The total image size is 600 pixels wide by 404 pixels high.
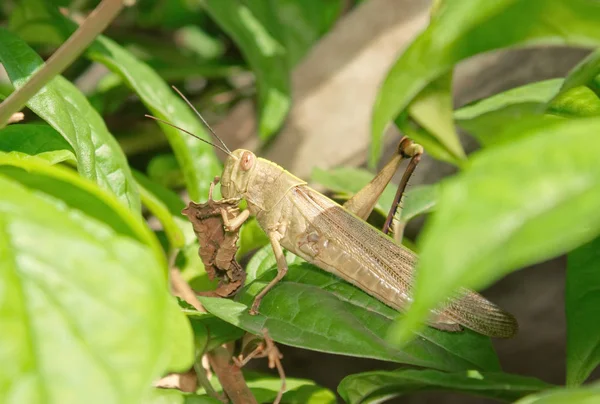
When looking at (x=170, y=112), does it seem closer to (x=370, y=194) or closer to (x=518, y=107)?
(x=370, y=194)

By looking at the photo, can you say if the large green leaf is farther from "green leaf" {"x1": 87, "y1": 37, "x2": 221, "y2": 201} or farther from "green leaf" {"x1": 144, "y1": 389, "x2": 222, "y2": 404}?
"green leaf" {"x1": 144, "y1": 389, "x2": 222, "y2": 404}

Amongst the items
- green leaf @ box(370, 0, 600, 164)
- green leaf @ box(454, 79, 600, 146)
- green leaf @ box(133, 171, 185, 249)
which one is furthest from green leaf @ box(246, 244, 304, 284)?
green leaf @ box(370, 0, 600, 164)

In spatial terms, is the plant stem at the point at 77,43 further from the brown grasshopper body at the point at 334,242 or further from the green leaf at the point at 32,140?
the brown grasshopper body at the point at 334,242

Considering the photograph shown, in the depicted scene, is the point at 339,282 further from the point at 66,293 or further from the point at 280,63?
the point at 280,63

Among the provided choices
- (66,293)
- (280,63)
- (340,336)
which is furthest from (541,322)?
(66,293)

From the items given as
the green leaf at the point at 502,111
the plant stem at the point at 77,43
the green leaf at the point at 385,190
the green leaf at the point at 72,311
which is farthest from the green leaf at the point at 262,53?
the green leaf at the point at 72,311
